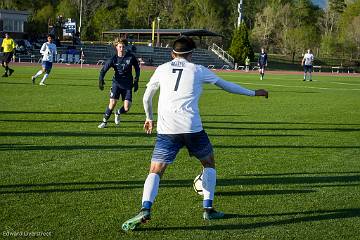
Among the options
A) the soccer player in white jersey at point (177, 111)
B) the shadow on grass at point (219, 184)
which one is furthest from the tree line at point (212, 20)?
the soccer player in white jersey at point (177, 111)

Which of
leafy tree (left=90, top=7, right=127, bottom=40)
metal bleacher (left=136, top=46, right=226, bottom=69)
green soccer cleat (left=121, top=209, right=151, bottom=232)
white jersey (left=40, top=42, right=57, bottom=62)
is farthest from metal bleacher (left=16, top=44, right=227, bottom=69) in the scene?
green soccer cleat (left=121, top=209, right=151, bottom=232)

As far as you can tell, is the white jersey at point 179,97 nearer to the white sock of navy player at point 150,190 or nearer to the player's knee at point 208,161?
the player's knee at point 208,161

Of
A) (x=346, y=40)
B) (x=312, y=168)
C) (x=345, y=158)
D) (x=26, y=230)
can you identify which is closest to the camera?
(x=26, y=230)

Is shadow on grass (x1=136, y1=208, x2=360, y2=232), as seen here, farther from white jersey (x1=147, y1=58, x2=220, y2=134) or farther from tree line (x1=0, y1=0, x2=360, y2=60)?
tree line (x1=0, y1=0, x2=360, y2=60)

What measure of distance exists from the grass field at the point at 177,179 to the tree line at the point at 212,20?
209 ft

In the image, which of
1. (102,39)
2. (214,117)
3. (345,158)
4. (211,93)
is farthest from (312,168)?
(102,39)

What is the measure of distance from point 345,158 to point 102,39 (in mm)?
73593

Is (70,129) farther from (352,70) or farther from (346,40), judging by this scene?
(346,40)

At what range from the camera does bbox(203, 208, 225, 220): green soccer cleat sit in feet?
19.1

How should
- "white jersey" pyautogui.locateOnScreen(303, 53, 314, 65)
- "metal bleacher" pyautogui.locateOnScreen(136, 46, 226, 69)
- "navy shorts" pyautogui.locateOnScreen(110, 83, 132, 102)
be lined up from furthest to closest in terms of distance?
"metal bleacher" pyautogui.locateOnScreen(136, 46, 226, 69) < "white jersey" pyautogui.locateOnScreen(303, 53, 314, 65) < "navy shorts" pyautogui.locateOnScreen(110, 83, 132, 102)

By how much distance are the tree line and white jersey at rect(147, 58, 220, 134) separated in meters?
70.1

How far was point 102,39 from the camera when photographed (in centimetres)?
8056

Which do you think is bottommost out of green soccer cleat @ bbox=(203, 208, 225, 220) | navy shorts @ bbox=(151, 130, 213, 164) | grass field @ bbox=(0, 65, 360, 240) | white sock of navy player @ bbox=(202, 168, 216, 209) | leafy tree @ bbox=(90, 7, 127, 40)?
grass field @ bbox=(0, 65, 360, 240)

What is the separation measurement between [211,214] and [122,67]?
6.60m
